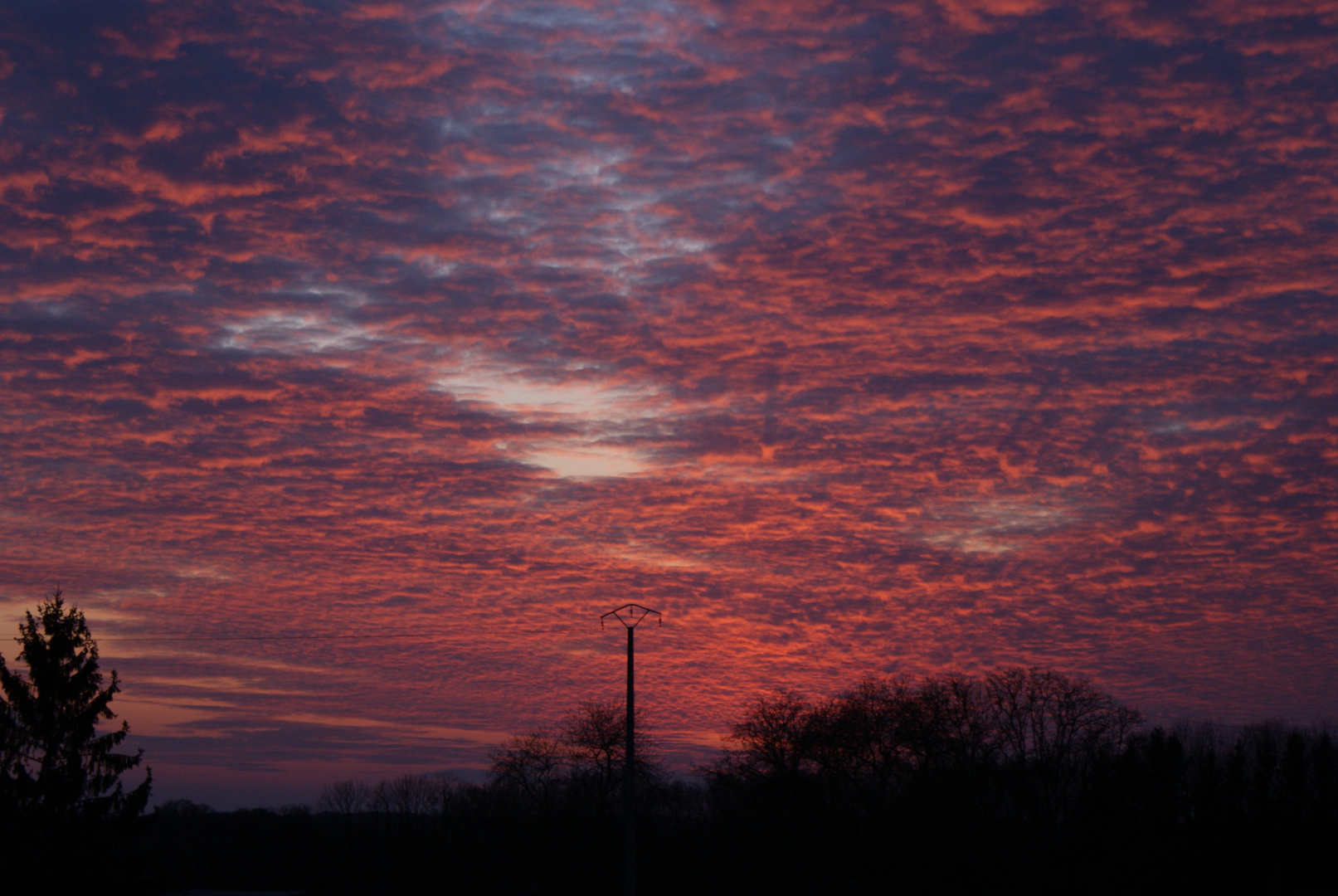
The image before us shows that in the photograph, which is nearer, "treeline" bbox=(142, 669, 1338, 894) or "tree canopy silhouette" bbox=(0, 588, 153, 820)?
"tree canopy silhouette" bbox=(0, 588, 153, 820)

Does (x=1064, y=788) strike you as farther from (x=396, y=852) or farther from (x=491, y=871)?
(x=396, y=852)

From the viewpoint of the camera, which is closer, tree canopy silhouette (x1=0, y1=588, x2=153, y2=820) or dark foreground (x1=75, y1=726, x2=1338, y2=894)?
tree canopy silhouette (x1=0, y1=588, x2=153, y2=820)

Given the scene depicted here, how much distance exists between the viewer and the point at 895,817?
66.9 metres

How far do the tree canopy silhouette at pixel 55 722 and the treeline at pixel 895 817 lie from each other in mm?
7266

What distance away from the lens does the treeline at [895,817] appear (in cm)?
7106

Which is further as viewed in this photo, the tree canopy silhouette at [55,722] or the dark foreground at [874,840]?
the dark foreground at [874,840]

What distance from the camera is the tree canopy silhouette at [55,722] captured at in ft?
140

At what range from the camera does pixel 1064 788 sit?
312 feet

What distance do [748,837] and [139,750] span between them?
151ft

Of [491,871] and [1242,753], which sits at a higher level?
[1242,753]

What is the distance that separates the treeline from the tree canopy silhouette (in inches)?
286

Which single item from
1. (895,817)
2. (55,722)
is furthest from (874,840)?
(55,722)

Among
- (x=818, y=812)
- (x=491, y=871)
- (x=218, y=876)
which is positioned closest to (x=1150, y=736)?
(x=818, y=812)

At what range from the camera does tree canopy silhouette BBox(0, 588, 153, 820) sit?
42.7 meters
